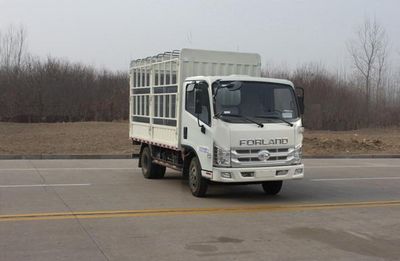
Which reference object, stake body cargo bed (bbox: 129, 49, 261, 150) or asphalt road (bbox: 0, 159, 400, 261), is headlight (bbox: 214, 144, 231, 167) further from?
stake body cargo bed (bbox: 129, 49, 261, 150)

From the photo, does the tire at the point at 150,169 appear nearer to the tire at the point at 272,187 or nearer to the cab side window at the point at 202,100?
the cab side window at the point at 202,100

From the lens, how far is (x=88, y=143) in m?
23.3

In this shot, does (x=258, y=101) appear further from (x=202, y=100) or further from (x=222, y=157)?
(x=222, y=157)

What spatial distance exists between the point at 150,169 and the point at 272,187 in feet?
12.0

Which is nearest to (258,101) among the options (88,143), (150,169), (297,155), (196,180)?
(297,155)

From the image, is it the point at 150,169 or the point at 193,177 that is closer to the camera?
the point at 193,177

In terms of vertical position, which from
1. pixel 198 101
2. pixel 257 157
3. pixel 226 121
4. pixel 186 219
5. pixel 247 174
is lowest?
pixel 186 219

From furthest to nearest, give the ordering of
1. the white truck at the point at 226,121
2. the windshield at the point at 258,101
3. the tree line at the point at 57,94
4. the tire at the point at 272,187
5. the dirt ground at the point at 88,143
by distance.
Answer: the tree line at the point at 57,94 < the dirt ground at the point at 88,143 < the tire at the point at 272,187 < the windshield at the point at 258,101 < the white truck at the point at 226,121

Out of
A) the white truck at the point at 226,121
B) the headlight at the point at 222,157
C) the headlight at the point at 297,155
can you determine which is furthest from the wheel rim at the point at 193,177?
the headlight at the point at 297,155

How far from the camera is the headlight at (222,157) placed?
402 inches

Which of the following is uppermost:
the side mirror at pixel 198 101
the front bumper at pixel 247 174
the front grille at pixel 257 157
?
the side mirror at pixel 198 101

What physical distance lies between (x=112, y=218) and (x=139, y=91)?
644 centimetres

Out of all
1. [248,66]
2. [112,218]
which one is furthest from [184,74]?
[112,218]

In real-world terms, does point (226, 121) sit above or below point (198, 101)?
below
